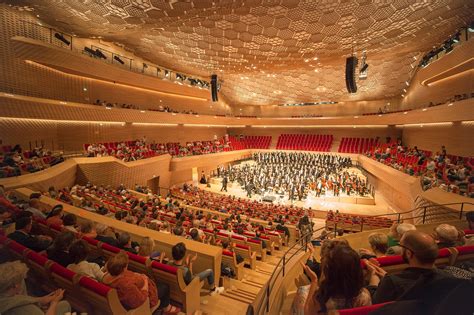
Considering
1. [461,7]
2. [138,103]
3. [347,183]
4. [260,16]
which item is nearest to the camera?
[461,7]

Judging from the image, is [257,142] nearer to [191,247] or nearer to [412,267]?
[191,247]

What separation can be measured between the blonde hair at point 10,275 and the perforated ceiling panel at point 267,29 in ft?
30.6

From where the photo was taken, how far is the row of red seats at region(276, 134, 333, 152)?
2505 cm

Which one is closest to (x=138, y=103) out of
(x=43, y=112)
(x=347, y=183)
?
(x=43, y=112)

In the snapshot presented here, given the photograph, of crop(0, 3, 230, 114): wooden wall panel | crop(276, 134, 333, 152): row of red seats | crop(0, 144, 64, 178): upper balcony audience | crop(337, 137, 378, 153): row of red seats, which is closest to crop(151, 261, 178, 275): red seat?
crop(0, 144, 64, 178): upper balcony audience

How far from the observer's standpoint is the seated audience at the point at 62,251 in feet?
8.14

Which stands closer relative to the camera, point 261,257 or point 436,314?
point 436,314

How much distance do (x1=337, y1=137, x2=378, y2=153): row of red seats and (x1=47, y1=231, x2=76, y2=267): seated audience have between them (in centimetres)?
2394

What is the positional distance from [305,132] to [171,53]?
55.9ft

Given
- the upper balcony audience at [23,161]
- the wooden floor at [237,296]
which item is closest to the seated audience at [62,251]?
the wooden floor at [237,296]

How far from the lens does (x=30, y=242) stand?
2.89 meters

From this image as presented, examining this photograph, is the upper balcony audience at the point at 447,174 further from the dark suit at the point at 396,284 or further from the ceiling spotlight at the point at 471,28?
the dark suit at the point at 396,284

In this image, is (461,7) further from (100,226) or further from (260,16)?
(100,226)

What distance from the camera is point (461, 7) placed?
8.76 m
